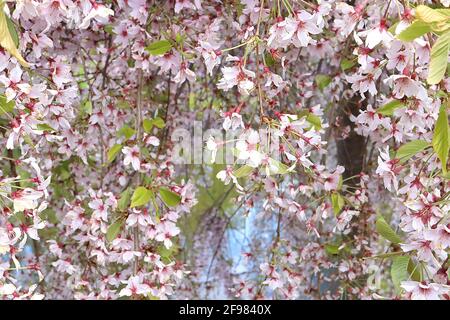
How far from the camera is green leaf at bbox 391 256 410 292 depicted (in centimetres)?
132

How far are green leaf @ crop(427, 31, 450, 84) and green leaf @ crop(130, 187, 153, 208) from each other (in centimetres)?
82

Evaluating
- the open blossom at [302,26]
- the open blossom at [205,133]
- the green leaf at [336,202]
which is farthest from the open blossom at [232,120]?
the green leaf at [336,202]

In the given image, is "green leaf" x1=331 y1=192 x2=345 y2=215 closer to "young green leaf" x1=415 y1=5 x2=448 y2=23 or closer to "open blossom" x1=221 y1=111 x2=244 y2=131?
"open blossom" x1=221 y1=111 x2=244 y2=131

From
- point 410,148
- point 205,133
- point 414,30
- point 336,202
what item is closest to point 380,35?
point 414,30

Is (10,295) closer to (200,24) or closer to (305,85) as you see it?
(200,24)

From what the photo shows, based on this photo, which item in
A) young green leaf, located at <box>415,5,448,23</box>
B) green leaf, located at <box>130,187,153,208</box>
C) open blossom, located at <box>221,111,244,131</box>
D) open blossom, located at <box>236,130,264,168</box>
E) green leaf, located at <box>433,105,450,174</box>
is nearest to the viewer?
young green leaf, located at <box>415,5,448,23</box>

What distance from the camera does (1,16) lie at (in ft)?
3.55

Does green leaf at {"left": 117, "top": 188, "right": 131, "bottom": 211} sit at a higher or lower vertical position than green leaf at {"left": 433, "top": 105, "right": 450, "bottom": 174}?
lower

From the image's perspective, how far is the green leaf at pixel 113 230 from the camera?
5.38 feet

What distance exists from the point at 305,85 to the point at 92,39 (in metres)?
0.88

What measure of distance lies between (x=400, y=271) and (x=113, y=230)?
0.79m

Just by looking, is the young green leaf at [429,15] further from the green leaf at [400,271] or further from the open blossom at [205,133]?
the green leaf at [400,271]

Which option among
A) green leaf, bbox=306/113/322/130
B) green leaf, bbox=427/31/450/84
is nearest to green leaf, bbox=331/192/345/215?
green leaf, bbox=306/113/322/130

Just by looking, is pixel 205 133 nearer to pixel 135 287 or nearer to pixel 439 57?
pixel 135 287
